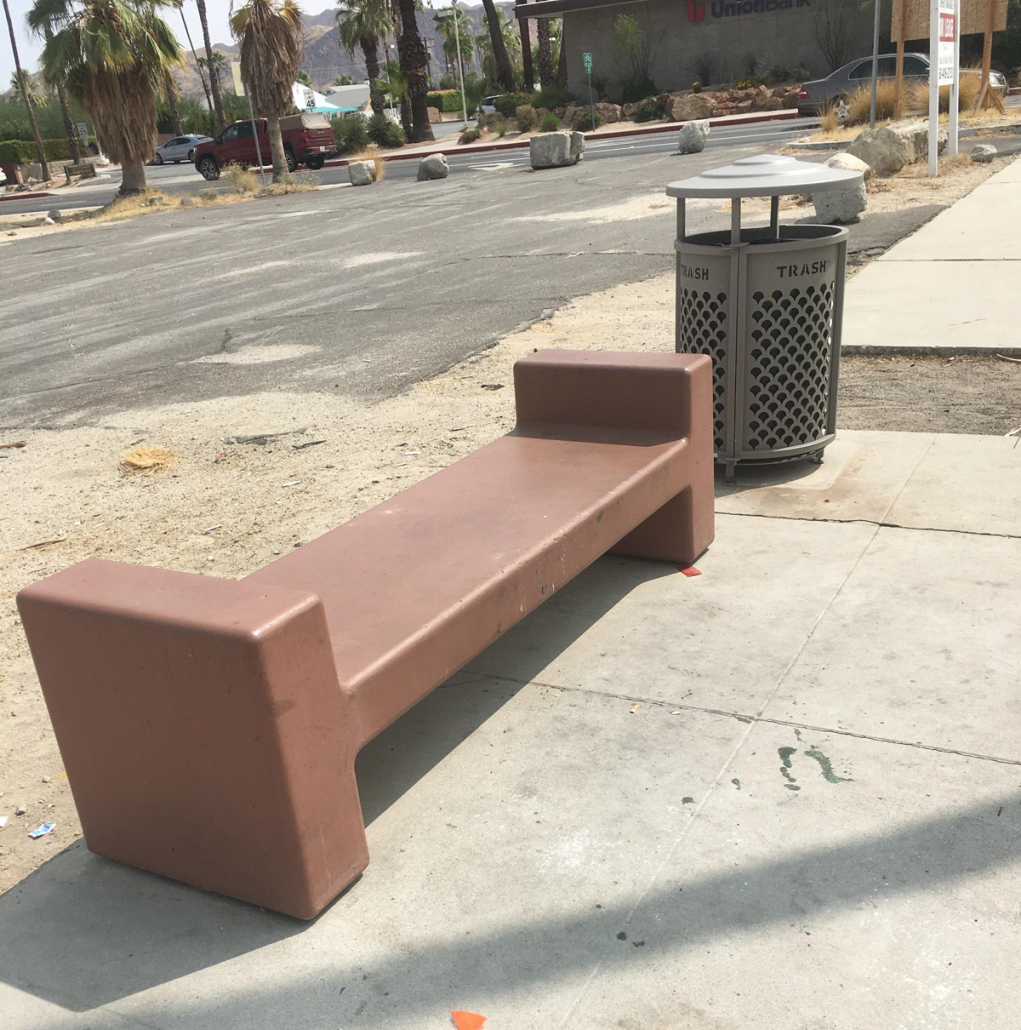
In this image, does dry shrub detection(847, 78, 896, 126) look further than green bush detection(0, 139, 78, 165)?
No

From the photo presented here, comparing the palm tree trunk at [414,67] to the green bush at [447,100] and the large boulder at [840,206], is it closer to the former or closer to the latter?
the large boulder at [840,206]

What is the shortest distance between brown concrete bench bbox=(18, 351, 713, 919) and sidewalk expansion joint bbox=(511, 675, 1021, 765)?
0.39 metres

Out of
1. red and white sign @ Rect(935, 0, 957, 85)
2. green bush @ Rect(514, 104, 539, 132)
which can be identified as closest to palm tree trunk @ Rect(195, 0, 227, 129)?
green bush @ Rect(514, 104, 539, 132)

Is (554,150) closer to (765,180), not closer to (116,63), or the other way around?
(116,63)

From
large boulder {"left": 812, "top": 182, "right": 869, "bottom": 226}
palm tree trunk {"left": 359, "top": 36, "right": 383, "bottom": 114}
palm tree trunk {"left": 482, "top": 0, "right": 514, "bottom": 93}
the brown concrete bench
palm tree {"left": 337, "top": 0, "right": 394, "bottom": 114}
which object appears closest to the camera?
the brown concrete bench

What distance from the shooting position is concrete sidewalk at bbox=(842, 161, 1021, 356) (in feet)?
23.3

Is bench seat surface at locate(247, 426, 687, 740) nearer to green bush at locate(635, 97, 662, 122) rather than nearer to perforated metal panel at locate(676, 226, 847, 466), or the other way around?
perforated metal panel at locate(676, 226, 847, 466)

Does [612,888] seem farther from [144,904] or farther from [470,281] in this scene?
[470,281]

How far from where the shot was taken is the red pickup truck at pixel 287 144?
117ft

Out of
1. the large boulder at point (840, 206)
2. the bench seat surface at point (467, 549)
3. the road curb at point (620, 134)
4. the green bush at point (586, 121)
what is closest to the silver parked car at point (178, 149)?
the road curb at point (620, 134)

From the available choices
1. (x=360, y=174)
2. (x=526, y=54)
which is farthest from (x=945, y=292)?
(x=526, y=54)

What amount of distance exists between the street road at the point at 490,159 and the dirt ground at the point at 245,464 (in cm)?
1861

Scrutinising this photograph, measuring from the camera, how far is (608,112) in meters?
40.4

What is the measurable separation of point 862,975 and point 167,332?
978cm
